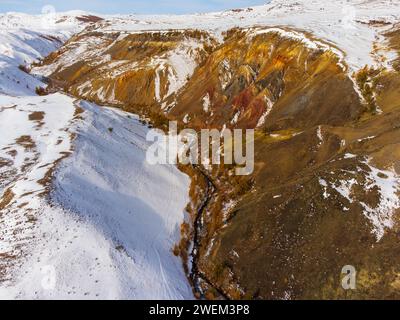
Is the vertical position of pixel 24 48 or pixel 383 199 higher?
pixel 383 199

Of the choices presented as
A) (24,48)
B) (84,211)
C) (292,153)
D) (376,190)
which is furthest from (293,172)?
(24,48)

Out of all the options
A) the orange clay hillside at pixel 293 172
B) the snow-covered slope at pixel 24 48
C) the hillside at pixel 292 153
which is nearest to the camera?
the orange clay hillside at pixel 293 172

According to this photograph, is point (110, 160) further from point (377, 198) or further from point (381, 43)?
point (381, 43)

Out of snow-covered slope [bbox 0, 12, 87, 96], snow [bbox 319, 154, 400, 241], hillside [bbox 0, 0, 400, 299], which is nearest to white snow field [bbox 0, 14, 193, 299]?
hillside [bbox 0, 0, 400, 299]

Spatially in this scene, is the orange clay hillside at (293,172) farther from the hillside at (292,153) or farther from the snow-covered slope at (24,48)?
the snow-covered slope at (24,48)

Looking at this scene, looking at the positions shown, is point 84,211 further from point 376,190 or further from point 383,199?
point 383,199

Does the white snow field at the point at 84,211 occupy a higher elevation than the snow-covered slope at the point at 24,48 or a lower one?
higher

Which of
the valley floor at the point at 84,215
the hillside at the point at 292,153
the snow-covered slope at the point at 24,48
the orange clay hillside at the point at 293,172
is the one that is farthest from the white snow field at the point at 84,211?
the snow-covered slope at the point at 24,48
